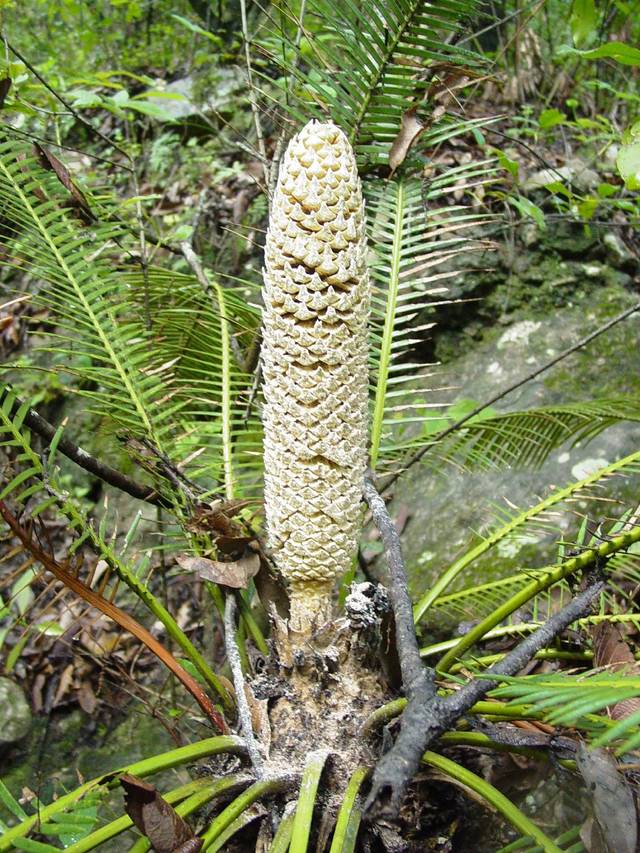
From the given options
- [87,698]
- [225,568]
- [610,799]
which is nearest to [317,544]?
[225,568]

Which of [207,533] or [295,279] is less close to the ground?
[295,279]

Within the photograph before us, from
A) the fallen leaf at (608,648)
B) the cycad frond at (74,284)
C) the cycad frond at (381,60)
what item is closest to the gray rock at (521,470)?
the fallen leaf at (608,648)

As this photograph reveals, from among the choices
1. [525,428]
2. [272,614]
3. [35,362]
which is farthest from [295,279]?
[35,362]

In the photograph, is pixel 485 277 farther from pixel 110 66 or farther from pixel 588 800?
pixel 110 66

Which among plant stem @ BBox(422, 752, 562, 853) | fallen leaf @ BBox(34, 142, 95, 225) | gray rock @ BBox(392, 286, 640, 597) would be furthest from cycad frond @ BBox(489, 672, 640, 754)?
fallen leaf @ BBox(34, 142, 95, 225)

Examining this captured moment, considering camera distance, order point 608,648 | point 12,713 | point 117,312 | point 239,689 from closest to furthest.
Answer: point 608,648, point 239,689, point 117,312, point 12,713

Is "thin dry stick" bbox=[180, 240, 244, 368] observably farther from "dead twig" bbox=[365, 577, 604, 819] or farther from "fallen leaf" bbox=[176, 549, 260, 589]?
"dead twig" bbox=[365, 577, 604, 819]

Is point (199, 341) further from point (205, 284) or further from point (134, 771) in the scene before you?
point (134, 771)
